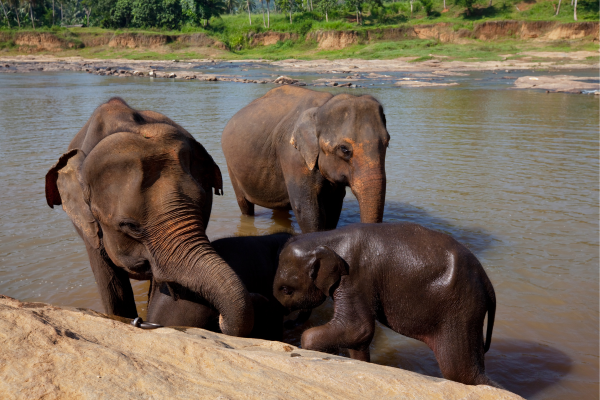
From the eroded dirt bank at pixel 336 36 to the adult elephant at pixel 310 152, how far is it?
5224 cm

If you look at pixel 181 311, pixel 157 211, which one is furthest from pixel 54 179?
pixel 181 311

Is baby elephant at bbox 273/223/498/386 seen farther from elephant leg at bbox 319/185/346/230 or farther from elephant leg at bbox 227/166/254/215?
elephant leg at bbox 227/166/254/215

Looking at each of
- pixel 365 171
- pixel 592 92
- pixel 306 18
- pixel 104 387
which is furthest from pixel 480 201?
pixel 306 18

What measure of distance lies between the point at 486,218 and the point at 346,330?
4.94 metres

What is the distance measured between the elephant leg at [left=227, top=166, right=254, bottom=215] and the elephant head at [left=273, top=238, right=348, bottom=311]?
4.17 metres

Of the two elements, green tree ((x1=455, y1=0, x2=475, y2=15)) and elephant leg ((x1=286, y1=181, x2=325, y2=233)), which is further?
green tree ((x1=455, y1=0, x2=475, y2=15))

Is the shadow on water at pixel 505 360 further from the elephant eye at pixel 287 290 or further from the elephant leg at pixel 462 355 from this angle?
the elephant eye at pixel 287 290

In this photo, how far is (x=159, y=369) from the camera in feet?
8.84

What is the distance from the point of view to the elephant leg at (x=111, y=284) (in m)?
4.36

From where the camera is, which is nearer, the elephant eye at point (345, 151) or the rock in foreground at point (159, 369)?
the rock in foreground at point (159, 369)

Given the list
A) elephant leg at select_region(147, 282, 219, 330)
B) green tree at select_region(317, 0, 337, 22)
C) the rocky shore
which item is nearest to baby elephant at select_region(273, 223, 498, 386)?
elephant leg at select_region(147, 282, 219, 330)

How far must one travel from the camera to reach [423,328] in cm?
397

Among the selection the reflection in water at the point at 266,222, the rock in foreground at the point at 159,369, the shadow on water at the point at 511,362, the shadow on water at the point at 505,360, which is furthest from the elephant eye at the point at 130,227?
the reflection in water at the point at 266,222

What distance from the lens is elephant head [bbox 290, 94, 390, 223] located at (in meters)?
5.59
